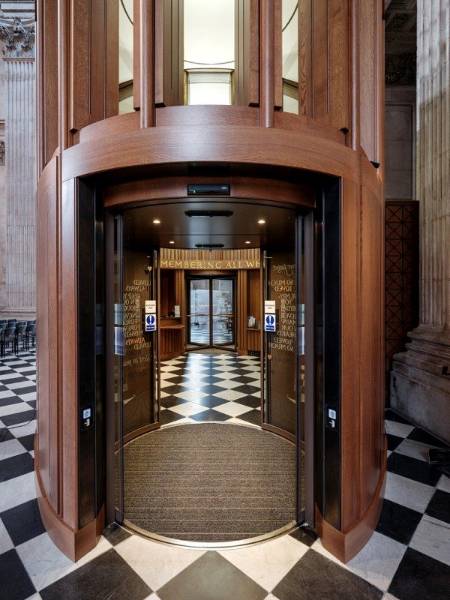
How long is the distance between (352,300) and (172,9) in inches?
107

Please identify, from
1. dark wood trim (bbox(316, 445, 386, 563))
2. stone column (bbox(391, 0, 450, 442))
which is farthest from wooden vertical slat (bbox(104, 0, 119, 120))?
stone column (bbox(391, 0, 450, 442))

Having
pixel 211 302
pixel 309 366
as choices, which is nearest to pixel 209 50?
pixel 309 366

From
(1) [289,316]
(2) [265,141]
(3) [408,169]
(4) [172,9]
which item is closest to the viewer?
(2) [265,141]

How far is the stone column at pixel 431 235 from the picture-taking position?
4.31 meters

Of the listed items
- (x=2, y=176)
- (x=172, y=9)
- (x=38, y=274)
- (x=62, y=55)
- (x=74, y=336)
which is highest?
(x=2, y=176)

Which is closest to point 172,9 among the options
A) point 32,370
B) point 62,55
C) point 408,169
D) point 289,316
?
point 62,55

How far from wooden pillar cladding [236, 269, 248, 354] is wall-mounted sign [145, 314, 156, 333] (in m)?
5.68

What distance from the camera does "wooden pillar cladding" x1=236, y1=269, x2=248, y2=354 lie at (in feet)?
31.2

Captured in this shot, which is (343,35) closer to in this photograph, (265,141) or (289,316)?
(265,141)

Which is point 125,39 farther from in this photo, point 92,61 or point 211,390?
point 211,390

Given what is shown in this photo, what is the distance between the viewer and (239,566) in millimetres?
2080

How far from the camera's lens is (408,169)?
841 cm

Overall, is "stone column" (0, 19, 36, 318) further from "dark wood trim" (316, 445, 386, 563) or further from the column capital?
"dark wood trim" (316, 445, 386, 563)

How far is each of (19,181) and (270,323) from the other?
11.6 metres
